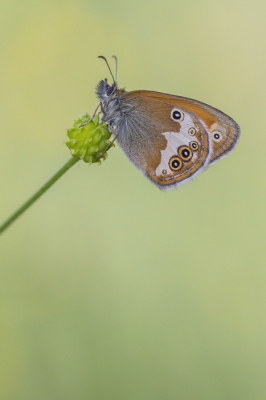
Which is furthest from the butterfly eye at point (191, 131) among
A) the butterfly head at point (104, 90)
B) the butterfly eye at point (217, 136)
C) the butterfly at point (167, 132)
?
the butterfly head at point (104, 90)

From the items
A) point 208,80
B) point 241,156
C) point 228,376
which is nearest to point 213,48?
point 208,80

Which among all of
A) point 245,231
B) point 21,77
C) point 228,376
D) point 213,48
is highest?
point 213,48

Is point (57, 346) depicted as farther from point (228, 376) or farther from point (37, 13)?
point (37, 13)

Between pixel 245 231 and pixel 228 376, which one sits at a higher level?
pixel 245 231

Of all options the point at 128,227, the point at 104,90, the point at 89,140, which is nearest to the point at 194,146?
the point at 104,90

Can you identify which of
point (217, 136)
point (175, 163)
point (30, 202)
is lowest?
point (30, 202)

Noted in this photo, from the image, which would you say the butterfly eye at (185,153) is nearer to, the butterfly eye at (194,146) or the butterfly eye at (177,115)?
→ the butterfly eye at (194,146)

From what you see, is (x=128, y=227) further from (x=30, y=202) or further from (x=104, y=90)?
(x=30, y=202)
